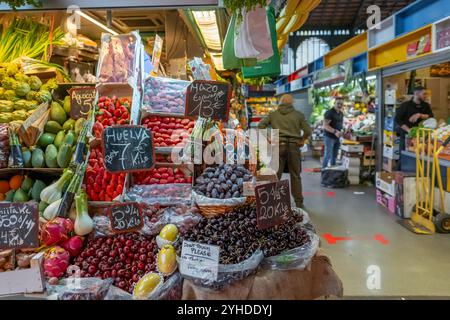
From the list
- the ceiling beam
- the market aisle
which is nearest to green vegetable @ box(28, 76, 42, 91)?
the market aisle

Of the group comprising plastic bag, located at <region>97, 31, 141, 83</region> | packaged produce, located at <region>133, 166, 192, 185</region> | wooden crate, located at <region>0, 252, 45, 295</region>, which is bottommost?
wooden crate, located at <region>0, 252, 45, 295</region>

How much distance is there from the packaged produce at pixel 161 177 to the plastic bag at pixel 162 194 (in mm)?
55

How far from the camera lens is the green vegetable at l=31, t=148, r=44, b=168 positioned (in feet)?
9.54

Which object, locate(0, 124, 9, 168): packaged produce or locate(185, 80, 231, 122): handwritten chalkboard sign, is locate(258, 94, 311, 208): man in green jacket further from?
locate(0, 124, 9, 168): packaged produce

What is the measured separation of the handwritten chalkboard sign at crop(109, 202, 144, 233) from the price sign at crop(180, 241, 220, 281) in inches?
18.0

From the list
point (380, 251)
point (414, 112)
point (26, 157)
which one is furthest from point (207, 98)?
point (414, 112)

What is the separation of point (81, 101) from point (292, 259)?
2.06 m

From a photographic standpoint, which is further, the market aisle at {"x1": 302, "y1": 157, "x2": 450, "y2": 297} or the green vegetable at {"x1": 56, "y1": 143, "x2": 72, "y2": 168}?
the market aisle at {"x1": 302, "y1": 157, "x2": 450, "y2": 297}

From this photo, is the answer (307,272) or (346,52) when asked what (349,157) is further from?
(307,272)

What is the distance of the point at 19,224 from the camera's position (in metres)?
2.26

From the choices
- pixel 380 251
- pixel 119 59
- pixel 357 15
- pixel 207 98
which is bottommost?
pixel 380 251

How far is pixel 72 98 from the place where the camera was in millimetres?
3301

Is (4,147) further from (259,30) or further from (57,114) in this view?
(259,30)

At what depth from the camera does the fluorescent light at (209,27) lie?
4126 millimetres
